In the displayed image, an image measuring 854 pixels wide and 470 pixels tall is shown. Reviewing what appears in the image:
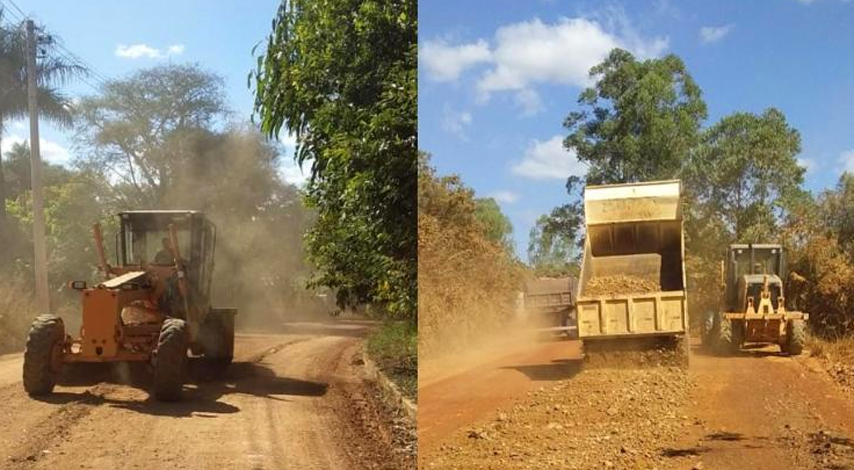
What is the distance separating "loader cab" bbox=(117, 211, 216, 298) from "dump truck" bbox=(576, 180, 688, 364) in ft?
4.74

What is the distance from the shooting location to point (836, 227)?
6.64 ft

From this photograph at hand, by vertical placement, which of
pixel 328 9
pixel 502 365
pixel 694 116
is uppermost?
pixel 328 9

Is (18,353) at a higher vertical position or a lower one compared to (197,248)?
lower

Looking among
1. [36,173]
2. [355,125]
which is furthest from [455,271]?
[355,125]

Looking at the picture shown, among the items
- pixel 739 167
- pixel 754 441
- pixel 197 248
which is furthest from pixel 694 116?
pixel 197 248

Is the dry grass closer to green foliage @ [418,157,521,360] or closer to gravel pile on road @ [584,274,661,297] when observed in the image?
green foliage @ [418,157,521,360]

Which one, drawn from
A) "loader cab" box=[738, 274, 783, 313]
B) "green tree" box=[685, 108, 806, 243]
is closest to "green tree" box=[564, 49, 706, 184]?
"green tree" box=[685, 108, 806, 243]

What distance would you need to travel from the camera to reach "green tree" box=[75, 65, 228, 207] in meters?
2.88

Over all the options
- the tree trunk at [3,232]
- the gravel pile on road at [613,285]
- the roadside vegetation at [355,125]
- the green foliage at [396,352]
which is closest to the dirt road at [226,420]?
the green foliage at [396,352]

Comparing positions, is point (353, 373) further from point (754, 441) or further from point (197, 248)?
point (754, 441)

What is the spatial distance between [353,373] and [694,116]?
277 centimetres

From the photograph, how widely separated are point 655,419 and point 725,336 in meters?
0.39

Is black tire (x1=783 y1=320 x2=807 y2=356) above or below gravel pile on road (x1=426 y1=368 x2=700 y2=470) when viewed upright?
above

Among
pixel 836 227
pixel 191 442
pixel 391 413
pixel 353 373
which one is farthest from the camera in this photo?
pixel 353 373
